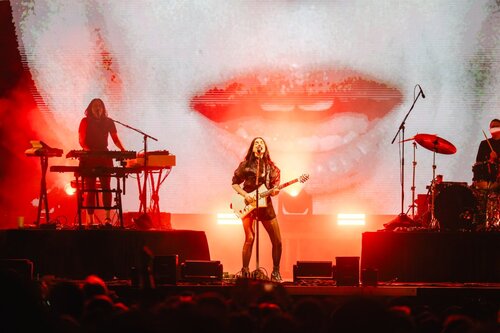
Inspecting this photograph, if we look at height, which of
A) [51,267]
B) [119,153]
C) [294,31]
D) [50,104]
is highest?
[294,31]

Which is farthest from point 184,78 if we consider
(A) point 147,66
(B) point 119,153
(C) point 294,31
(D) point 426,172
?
(D) point 426,172

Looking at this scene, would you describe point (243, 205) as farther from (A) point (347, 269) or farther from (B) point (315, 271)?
(A) point (347, 269)

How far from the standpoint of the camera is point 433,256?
1051 centimetres

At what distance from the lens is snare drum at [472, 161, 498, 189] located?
11.0 m

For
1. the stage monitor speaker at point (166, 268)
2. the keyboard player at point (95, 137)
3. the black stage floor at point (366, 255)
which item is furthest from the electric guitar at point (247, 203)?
the keyboard player at point (95, 137)

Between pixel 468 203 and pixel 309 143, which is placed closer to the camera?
pixel 468 203

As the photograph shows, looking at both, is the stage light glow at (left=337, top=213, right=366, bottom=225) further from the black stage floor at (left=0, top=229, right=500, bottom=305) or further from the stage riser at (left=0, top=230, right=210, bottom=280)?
the stage riser at (left=0, top=230, right=210, bottom=280)

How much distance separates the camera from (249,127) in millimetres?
13812

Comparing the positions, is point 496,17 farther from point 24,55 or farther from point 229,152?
point 24,55

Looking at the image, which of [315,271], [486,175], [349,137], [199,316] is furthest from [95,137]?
[199,316]

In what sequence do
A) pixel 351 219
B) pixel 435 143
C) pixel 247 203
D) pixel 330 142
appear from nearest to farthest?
1. pixel 247 203
2. pixel 435 143
3. pixel 351 219
4. pixel 330 142

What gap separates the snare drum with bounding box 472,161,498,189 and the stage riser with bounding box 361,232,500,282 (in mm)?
823

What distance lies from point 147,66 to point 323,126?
3085 millimetres

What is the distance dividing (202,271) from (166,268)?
21.6 inches
